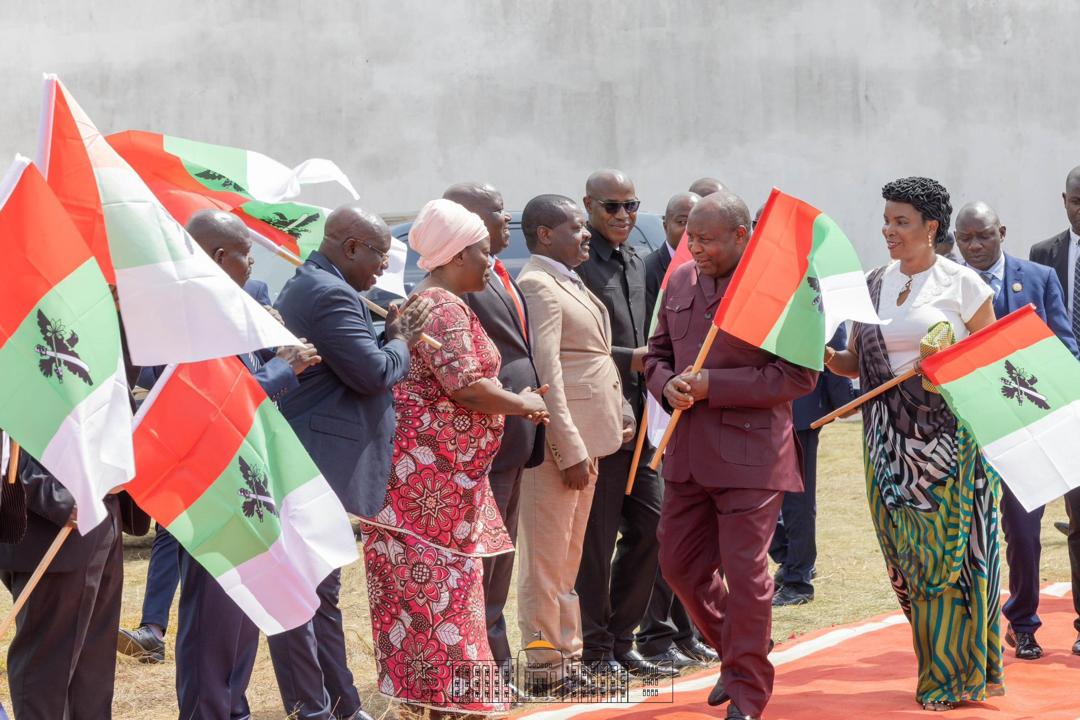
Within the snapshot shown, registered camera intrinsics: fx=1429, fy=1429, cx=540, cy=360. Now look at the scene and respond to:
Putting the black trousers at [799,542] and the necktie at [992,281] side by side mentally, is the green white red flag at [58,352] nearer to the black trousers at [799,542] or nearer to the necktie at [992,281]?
the necktie at [992,281]

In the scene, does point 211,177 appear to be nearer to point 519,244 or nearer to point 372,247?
point 372,247

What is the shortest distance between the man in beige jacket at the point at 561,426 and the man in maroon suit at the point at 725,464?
2.04 ft

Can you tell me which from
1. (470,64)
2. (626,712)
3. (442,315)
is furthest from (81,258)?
(470,64)

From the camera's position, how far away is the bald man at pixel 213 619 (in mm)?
5246

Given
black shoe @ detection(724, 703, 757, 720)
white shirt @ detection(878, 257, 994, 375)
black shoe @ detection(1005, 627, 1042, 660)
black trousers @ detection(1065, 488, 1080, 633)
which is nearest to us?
black shoe @ detection(724, 703, 757, 720)

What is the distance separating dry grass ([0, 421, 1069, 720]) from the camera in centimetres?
650

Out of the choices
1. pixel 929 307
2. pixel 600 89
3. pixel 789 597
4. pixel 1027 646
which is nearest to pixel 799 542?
pixel 789 597

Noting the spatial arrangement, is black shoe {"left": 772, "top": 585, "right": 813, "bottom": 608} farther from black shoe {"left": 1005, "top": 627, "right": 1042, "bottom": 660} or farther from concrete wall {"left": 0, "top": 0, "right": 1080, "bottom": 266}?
concrete wall {"left": 0, "top": 0, "right": 1080, "bottom": 266}

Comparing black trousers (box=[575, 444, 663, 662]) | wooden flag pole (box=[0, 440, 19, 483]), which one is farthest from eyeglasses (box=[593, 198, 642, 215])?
wooden flag pole (box=[0, 440, 19, 483])

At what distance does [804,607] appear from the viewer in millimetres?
8336

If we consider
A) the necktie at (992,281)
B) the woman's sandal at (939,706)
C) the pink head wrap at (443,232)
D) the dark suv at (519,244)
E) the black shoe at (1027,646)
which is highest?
the dark suv at (519,244)

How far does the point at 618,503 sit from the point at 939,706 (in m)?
1.77

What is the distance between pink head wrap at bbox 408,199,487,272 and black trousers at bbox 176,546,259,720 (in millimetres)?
1535

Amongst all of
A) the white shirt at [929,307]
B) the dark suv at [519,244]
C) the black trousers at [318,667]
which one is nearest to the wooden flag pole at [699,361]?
the white shirt at [929,307]
